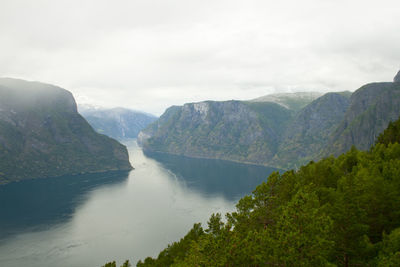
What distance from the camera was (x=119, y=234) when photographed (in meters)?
180

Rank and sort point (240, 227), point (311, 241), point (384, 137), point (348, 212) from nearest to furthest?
point (311, 241)
point (348, 212)
point (240, 227)
point (384, 137)

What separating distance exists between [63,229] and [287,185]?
167 m

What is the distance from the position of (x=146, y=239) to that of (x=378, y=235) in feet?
487

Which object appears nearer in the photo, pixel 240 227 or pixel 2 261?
pixel 240 227

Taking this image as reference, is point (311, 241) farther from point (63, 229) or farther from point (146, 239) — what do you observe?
point (63, 229)

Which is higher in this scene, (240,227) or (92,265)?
(240,227)

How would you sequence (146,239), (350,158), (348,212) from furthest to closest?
(146,239), (350,158), (348,212)

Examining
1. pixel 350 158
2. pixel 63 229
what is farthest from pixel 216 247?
pixel 63 229

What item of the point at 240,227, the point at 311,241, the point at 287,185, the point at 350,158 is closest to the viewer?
the point at 311,241

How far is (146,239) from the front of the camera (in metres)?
171

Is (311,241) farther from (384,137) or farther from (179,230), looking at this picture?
(179,230)

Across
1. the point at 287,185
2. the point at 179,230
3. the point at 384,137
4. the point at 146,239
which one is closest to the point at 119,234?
the point at 146,239

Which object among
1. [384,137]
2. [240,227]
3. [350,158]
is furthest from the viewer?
[384,137]

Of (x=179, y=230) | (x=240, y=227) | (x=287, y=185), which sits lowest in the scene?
(x=179, y=230)
